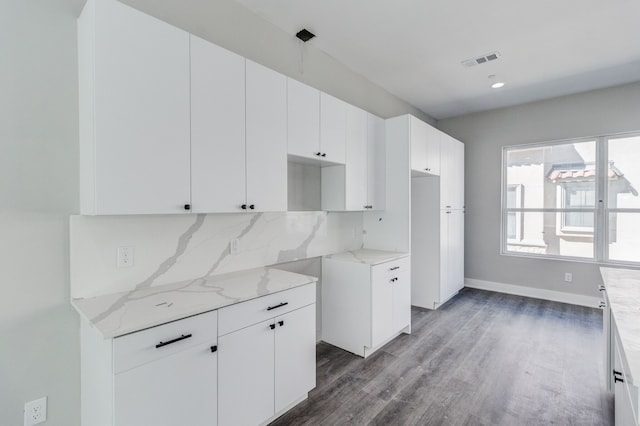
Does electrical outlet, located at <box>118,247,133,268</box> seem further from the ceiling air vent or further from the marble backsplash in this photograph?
the ceiling air vent

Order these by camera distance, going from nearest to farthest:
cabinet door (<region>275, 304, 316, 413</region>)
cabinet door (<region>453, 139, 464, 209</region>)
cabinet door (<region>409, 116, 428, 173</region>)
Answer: cabinet door (<region>275, 304, 316, 413</region>)
cabinet door (<region>409, 116, 428, 173</region>)
cabinet door (<region>453, 139, 464, 209</region>)

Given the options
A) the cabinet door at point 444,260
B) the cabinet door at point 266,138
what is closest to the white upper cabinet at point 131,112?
the cabinet door at point 266,138

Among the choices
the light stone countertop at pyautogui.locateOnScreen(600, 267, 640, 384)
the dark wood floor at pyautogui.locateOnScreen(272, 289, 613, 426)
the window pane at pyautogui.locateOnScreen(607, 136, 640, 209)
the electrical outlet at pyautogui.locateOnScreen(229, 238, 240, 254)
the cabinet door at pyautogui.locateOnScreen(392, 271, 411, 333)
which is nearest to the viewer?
the light stone countertop at pyautogui.locateOnScreen(600, 267, 640, 384)

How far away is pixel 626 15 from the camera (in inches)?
98.0

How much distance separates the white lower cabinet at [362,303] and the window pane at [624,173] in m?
3.33

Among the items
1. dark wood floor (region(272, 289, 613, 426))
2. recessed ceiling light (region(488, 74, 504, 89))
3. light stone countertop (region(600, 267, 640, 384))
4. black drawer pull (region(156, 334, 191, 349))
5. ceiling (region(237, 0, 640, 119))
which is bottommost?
dark wood floor (region(272, 289, 613, 426))

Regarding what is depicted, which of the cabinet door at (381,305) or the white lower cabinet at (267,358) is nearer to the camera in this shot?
the white lower cabinet at (267,358)

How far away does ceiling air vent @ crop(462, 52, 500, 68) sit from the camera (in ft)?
10.3

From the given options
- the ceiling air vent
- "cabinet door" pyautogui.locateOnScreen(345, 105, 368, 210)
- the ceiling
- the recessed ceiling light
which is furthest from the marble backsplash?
the recessed ceiling light

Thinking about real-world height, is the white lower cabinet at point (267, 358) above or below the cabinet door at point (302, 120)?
below

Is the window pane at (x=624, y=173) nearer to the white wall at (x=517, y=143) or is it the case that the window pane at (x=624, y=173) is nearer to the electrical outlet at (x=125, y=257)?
the white wall at (x=517, y=143)

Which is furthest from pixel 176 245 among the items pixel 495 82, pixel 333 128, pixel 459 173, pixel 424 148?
pixel 459 173

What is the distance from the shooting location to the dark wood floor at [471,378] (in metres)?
2.00

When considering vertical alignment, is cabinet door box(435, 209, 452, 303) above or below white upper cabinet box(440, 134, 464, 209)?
below
